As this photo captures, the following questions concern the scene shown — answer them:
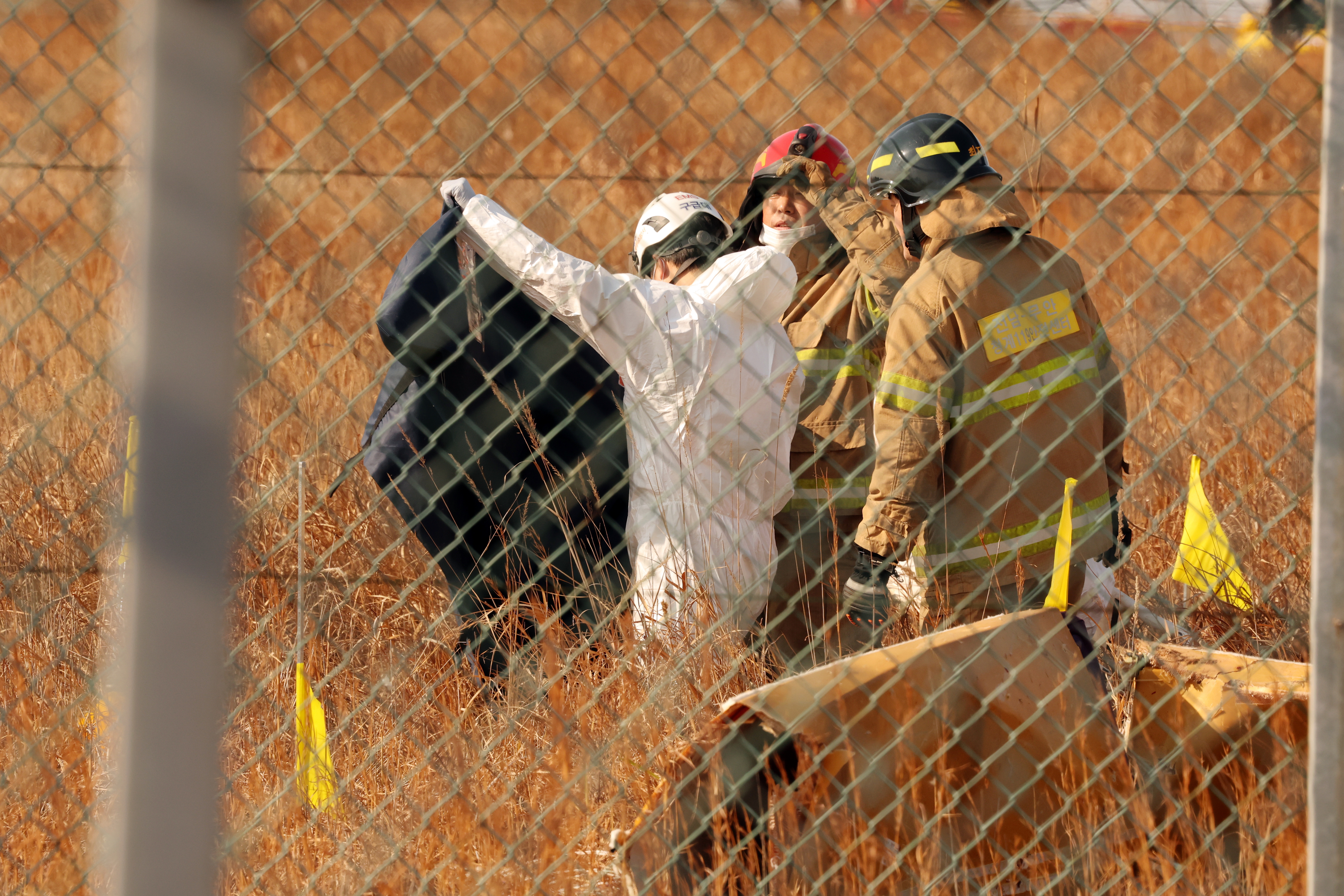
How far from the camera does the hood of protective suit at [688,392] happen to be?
2914 mm

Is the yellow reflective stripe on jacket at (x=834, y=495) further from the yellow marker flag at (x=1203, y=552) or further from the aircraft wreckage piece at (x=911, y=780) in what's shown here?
the aircraft wreckage piece at (x=911, y=780)

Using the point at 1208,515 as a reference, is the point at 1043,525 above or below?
above

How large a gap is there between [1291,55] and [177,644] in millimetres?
1871

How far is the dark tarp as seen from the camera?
3.13 metres

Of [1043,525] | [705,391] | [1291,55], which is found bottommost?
[1043,525]

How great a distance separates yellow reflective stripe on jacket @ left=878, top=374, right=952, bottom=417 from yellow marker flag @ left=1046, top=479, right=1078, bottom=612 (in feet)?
2.37

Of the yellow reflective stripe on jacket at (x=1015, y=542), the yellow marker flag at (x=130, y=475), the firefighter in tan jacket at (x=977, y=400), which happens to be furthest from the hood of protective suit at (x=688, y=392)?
the yellow marker flag at (x=130, y=475)

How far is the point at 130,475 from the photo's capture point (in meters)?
2.20

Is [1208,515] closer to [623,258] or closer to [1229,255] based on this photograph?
[1229,255]

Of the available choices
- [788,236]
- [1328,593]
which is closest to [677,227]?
[788,236]

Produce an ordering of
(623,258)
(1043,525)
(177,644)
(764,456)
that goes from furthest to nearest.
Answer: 1. (623,258)
2. (1043,525)
3. (764,456)
4. (177,644)

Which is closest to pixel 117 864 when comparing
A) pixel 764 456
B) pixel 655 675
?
pixel 764 456

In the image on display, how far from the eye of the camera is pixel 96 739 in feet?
9.17

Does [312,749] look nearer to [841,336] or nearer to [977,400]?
[977,400]
